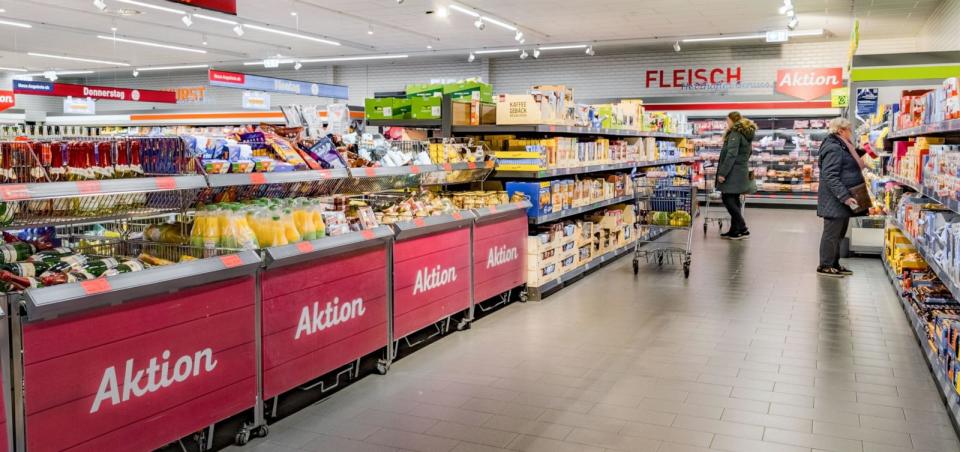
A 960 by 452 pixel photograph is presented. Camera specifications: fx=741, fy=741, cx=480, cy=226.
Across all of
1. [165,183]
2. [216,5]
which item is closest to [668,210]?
[216,5]

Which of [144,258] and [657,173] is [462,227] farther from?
[657,173]

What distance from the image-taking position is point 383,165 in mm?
5008

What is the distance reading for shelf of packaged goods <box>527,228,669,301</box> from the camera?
6609 millimetres

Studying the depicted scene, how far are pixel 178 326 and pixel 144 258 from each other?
438 millimetres

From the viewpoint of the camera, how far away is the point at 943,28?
1196 centimetres

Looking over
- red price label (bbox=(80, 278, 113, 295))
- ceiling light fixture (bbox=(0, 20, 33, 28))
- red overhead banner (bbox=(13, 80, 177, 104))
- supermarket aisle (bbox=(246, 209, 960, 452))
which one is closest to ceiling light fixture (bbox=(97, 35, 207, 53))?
red overhead banner (bbox=(13, 80, 177, 104))

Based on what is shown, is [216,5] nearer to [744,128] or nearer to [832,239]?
[832,239]

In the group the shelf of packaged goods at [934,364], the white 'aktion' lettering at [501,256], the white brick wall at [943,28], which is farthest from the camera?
the white brick wall at [943,28]

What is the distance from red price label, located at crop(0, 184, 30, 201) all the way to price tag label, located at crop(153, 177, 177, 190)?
538 millimetres

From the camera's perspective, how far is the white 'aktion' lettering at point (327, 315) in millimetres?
3799

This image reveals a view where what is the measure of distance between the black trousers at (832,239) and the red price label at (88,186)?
22.6ft

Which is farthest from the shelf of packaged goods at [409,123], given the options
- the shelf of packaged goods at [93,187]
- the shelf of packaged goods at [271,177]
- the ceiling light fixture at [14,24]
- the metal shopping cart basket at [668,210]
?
the ceiling light fixture at [14,24]

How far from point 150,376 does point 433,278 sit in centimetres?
237

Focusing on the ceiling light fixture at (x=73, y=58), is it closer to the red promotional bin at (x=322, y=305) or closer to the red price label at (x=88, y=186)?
the red promotional bin at (x=322, y=305)
